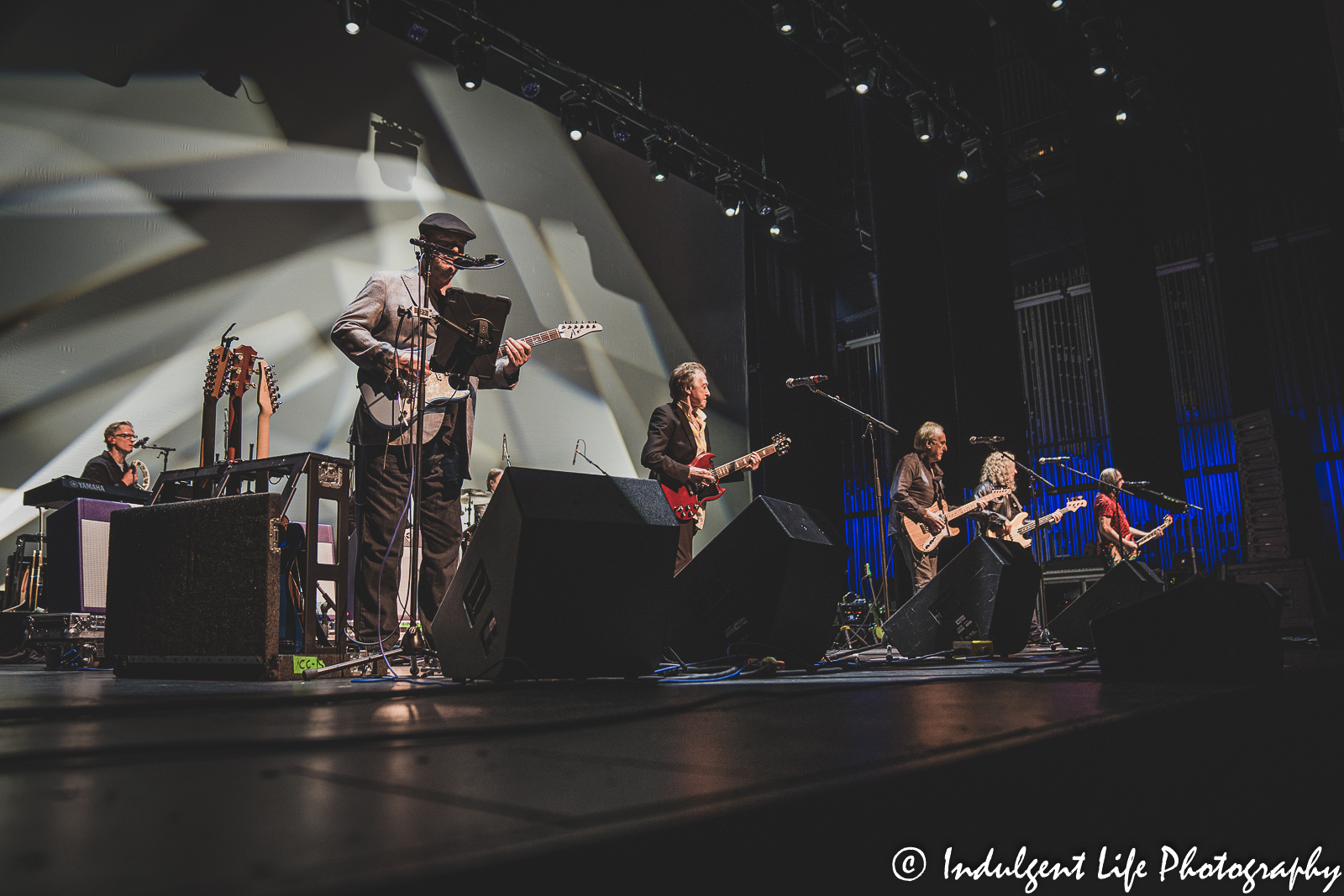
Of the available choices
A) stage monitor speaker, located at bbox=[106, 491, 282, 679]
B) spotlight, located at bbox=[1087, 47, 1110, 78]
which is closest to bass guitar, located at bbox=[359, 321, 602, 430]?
stage monitor speaker, located at bbox=[106, 491, 282, 679]

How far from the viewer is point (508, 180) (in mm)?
7156

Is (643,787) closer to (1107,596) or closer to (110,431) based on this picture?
(1107,596)

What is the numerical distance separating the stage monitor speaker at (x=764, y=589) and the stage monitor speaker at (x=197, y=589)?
4.03ft

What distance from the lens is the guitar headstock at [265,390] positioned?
4.74m

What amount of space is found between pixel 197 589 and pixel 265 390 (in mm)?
2338

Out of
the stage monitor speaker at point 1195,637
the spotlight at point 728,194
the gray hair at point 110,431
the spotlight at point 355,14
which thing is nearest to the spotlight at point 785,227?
the spotlight at point 728,194

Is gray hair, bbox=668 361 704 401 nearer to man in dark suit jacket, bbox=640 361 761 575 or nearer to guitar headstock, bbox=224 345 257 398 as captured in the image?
man in dark suit jacket, bbox=640 361 761 575

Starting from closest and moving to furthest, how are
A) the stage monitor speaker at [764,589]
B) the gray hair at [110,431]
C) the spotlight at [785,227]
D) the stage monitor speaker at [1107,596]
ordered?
the stage monitor speaker at [764,589] < the stage monitor speaker at [1107,596] < the gray hair at [110,431] < the spotlight at [785,227]

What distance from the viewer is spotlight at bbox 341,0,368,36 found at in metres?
5.63

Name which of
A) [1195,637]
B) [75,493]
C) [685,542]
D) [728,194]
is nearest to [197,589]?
[685,542]

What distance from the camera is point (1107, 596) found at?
402cm

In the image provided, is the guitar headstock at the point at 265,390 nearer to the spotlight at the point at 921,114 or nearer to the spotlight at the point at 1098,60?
the spotlight at the point at 921,114

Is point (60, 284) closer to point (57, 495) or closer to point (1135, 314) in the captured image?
point (57, 495)

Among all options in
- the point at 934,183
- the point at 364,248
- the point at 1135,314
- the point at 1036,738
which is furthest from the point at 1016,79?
the point at 1036,738
